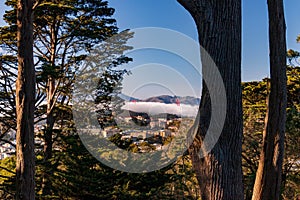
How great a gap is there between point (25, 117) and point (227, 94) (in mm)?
2793

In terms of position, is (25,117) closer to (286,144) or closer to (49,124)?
(49,124)

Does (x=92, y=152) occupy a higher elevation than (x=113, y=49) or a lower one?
lower

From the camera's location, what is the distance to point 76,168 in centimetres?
579

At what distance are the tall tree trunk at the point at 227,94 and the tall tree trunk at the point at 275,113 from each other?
0.90 metres

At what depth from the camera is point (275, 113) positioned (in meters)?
2.12

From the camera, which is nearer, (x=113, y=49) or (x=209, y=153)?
(x=209, y=153)

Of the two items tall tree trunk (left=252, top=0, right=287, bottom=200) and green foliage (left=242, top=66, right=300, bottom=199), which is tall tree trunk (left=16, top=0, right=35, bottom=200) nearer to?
tall tree trunk (left=252, top=0, right=287, bottom=200)

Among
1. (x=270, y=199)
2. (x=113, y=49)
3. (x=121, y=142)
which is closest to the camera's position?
(x=270, y=199)

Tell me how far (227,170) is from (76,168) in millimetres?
4980

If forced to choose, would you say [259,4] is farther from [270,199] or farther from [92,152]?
[92,152]

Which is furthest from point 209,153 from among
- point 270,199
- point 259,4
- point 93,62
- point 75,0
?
point 75,0

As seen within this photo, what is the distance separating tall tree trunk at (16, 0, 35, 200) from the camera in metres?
3.35

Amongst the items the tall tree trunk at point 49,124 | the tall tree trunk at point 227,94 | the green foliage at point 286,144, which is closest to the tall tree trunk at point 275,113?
the tall tree trunk at point 227,94

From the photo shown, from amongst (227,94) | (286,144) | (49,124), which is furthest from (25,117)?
(286,144)
